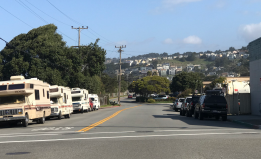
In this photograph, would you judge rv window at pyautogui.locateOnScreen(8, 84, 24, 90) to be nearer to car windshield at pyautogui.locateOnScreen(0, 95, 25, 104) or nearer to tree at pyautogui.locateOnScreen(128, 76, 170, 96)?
car windshield at pyautogui.locateOnScreen(0, 95, 25, 104)

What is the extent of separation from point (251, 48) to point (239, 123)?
10.0m

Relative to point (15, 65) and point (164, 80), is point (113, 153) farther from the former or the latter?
point (164, 80)

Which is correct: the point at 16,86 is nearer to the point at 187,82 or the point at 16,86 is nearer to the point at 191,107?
the point at 191,107

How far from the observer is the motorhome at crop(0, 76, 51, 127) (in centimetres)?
2062

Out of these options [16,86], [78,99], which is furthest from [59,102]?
[78,99]

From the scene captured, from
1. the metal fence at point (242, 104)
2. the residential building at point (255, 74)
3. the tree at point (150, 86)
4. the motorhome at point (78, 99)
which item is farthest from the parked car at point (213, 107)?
the tree at point (150, 86)

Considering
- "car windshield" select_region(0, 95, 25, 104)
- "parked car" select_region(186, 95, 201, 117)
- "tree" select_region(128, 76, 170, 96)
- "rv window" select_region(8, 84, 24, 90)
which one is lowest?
"parked car" select_region(186, 95, 201, 117)

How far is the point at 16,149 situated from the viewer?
1127 centimetres

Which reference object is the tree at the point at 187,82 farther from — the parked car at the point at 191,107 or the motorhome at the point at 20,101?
the motorhome at the point at 20,101

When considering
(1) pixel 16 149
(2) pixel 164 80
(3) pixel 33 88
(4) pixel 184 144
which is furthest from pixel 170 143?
(2) pixel 164 80

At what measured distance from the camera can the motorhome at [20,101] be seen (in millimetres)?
20625

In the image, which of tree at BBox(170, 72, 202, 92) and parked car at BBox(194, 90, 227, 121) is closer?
parked car at BBox(194, 90, 227, 121)

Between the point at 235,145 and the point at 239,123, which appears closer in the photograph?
the point at 235,145

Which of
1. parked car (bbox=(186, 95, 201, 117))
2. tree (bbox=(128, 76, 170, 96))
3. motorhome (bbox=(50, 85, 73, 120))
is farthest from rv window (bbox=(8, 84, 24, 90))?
tree (bbox=(128, 76, 170, 96))
